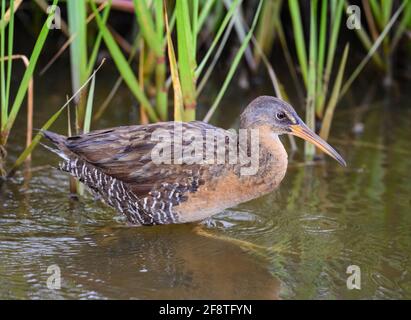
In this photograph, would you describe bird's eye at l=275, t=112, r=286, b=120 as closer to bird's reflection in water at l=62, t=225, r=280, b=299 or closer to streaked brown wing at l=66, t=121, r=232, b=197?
streaked brown wing at l=66, t=121, r=232, b=197

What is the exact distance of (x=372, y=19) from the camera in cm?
671

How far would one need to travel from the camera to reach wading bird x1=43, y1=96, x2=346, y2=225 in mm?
4312

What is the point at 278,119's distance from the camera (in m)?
4.43

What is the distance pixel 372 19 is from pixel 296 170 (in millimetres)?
1893

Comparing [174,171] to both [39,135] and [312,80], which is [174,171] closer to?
[39,135]

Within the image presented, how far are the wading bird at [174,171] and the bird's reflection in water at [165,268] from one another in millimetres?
145

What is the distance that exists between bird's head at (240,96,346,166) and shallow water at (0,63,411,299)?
1.74 feet

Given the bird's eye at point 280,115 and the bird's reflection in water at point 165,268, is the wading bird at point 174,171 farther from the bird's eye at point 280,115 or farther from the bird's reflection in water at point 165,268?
the bird's reflection in water at point 165,268

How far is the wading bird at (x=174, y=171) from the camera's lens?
170 inches

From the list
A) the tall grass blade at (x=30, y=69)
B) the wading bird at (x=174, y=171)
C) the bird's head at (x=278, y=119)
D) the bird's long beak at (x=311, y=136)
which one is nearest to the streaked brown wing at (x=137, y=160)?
the wading bird at (x=174, y=171)

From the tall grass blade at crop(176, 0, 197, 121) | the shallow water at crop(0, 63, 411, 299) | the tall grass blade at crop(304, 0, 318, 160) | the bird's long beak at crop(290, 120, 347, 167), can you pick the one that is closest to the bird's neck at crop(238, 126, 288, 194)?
the bird's long beak at crop(290, 120, 347, 167)

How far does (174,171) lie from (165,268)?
562 mm

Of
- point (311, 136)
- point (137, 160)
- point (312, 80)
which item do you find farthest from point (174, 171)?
point (312, 80)
